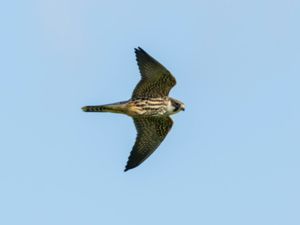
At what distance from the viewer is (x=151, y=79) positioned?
93.5ft

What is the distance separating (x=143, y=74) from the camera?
28.5 m

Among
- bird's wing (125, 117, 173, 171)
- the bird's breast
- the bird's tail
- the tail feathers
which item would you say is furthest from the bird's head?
the tail feathers

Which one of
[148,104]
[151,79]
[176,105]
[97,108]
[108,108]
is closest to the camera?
[97,108]

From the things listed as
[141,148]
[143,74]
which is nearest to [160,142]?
[141,148]

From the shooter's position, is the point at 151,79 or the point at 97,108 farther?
the point at 151,79

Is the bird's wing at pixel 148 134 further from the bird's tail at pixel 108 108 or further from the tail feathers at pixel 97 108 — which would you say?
the tail feathers at pixel 97 108

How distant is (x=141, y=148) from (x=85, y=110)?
92.6 inches

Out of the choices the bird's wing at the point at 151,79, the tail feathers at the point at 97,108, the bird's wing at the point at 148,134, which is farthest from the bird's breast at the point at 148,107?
the bird's wing at the point at 148,134

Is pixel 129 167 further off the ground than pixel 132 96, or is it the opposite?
pixel 132 96

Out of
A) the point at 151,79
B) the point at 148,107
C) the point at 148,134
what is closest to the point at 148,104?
the point at 148,107

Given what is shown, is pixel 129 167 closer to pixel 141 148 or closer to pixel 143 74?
pixel 141 148

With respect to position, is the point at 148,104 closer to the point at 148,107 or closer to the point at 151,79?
the point at 148,107

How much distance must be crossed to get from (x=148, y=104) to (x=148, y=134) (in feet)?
4.69

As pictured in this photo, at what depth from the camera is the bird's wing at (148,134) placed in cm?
2962
